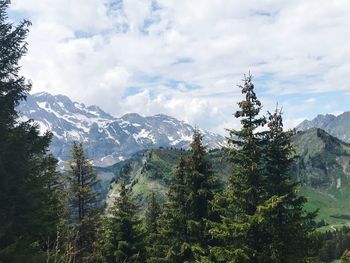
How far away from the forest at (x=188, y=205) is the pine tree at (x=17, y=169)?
1.5 inches

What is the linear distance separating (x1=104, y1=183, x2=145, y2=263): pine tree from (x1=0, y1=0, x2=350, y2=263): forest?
0.27ft

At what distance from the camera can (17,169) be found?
54.1 ft

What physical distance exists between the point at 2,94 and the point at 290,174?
1510cm

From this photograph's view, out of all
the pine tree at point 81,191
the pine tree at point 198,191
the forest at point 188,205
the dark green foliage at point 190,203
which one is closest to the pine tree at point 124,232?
the forest at point 188,205

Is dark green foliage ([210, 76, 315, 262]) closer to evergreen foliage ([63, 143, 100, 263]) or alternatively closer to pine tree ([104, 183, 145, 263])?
pine tree ([104, 183, 145, 263])

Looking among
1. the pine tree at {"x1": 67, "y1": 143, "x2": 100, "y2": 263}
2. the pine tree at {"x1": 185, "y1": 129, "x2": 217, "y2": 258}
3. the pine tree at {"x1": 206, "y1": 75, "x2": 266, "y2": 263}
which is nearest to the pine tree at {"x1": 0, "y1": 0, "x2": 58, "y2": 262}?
the pine tree at {"x1": 206, "y1": 75, "x2": 266, "y2": 263}

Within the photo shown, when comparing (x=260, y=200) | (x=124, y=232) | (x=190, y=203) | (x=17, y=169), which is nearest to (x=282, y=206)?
(x=260, y=200)

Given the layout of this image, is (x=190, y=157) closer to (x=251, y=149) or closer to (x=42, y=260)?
(x=251, y=149)

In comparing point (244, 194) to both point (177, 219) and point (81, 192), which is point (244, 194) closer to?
point (177, 219)

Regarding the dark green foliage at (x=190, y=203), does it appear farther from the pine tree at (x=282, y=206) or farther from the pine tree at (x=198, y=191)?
the pine tree at (x=282, y=206)

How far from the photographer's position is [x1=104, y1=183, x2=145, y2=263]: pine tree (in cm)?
3416

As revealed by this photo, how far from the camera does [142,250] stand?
3506cm

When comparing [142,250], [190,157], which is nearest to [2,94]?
[190,157]

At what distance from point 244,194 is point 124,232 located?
15605 mm
